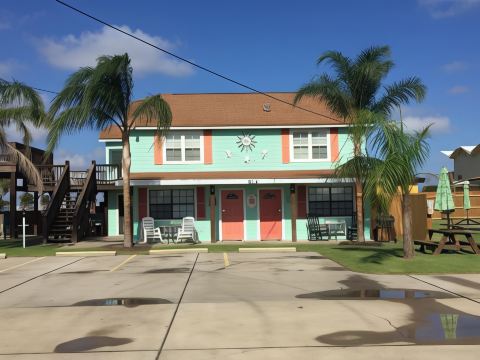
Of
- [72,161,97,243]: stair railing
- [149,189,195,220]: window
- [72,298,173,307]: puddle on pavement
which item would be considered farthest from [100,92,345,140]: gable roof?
[72,298,173,307]: puddle on pavement

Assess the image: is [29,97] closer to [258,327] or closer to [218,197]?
[218,197]

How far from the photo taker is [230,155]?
896 inches

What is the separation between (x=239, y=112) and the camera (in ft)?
78.6

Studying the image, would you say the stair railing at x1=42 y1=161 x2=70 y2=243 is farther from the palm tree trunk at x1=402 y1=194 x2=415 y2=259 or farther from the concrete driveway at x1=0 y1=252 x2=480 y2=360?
the palm tree trunk at x1=402 y1=194 x2=415 y2=259

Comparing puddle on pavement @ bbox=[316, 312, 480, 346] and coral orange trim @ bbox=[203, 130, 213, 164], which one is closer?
puddle on pavement @ bbox=[316, 312, 480, 346]

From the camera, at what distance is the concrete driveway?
5.87 meters

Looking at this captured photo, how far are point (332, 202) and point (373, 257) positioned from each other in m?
7.80

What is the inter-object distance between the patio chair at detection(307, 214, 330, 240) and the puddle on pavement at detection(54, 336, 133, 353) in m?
16.1

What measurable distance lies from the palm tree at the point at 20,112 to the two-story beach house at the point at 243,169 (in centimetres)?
379

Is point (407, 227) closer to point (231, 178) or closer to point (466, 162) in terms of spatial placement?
point (231, 178)

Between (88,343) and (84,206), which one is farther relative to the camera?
(84,206)

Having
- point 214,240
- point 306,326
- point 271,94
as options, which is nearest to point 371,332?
point 306,326

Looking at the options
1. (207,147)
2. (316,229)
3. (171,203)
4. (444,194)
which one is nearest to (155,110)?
(207,147)

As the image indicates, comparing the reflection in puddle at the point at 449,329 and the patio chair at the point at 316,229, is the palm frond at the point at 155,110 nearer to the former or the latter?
the patio chair at the point at 316,229
